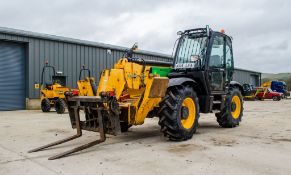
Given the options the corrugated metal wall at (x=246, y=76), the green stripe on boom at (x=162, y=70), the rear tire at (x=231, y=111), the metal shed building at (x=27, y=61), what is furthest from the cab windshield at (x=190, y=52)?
the corrugated metal wall at (x=246, y=76)

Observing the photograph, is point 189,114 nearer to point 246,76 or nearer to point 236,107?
point 236,107

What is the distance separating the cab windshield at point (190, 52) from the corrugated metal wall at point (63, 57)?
11.3m

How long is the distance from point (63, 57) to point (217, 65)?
40.6 ft

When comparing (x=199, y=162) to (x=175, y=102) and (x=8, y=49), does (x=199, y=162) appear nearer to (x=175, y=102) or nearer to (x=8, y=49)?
(x=175, y=102)

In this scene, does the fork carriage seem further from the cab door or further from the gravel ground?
the cab door

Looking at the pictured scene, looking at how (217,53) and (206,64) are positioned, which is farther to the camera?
(217,53)

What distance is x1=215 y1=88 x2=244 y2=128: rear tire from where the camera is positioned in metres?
8.85

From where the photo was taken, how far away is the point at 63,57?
61.7 feet

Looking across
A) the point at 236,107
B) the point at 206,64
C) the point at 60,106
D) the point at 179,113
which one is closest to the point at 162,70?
the point at 206,64

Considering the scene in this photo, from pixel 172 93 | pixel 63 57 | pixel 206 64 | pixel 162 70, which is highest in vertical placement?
pixel 63 57

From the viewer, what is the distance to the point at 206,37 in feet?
27.4

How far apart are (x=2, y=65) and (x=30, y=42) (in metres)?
1.92

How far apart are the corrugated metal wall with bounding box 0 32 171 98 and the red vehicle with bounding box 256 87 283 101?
1449 centimetres

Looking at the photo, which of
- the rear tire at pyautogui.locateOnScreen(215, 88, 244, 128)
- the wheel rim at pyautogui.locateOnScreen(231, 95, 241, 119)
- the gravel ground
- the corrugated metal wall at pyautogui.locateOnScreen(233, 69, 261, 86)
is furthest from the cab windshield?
the corrugated metal wall at pyautogui.locateOnScreen(233, 69, 261, 86)
